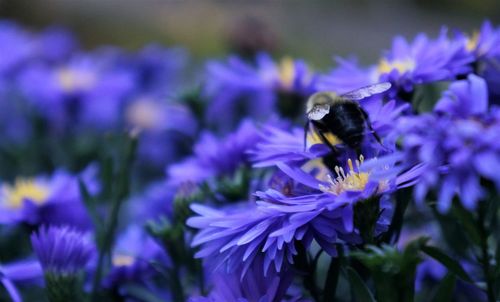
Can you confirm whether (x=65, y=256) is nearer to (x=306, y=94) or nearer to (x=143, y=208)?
(x=143, y=208)

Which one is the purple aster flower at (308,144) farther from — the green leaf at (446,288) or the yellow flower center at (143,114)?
the yellow flower center at (143,114)

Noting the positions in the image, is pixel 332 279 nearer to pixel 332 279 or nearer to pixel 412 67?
pixel 332 279

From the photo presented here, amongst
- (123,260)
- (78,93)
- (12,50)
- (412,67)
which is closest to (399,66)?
(412,67)

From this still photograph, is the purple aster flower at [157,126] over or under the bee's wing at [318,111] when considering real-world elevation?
over

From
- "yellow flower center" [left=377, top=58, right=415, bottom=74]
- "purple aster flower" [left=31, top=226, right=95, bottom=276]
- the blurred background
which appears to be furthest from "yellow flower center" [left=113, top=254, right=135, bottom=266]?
the blurred background

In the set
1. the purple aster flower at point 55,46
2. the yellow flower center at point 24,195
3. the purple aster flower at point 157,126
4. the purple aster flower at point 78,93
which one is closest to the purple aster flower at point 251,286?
the yellow flower center at point 24,195

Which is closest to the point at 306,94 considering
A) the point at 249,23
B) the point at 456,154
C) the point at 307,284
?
the point at 307,284
